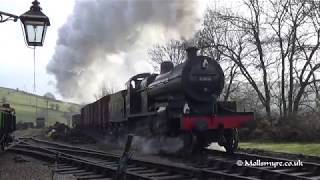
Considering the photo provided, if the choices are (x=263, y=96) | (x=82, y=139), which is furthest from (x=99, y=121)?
(x=263, y=96)

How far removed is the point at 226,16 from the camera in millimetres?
33156

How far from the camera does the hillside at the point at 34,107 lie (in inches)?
3777

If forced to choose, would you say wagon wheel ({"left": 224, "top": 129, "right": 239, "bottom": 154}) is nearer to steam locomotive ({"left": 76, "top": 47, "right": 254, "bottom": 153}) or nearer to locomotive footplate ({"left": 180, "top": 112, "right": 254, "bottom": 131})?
steam locomotive ({"left": 76, "top": 47, "right": 254, "bottom": 153})

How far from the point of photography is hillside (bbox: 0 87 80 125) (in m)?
95.9

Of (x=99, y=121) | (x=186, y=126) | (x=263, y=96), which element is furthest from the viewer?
(x=263, y=96)

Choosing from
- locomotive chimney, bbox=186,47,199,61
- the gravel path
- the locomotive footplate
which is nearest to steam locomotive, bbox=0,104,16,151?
the gravel path

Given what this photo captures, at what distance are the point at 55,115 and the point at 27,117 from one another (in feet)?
18.9

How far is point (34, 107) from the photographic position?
106 meters

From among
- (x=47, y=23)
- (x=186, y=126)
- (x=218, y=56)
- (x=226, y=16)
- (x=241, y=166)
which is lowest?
(x=241, y=166)

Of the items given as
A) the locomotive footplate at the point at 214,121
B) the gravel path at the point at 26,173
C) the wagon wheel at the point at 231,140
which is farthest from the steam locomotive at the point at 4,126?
the wagon wheel at the point at 231,140

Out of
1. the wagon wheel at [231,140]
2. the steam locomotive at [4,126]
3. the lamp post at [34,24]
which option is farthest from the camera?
the steam locomotive at [4,126]

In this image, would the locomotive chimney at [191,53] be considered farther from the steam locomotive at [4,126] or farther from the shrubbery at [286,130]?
the steam locomotive at [4,126]

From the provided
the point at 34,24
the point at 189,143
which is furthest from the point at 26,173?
the point at 189,143

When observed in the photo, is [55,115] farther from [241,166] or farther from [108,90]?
[241,166]
